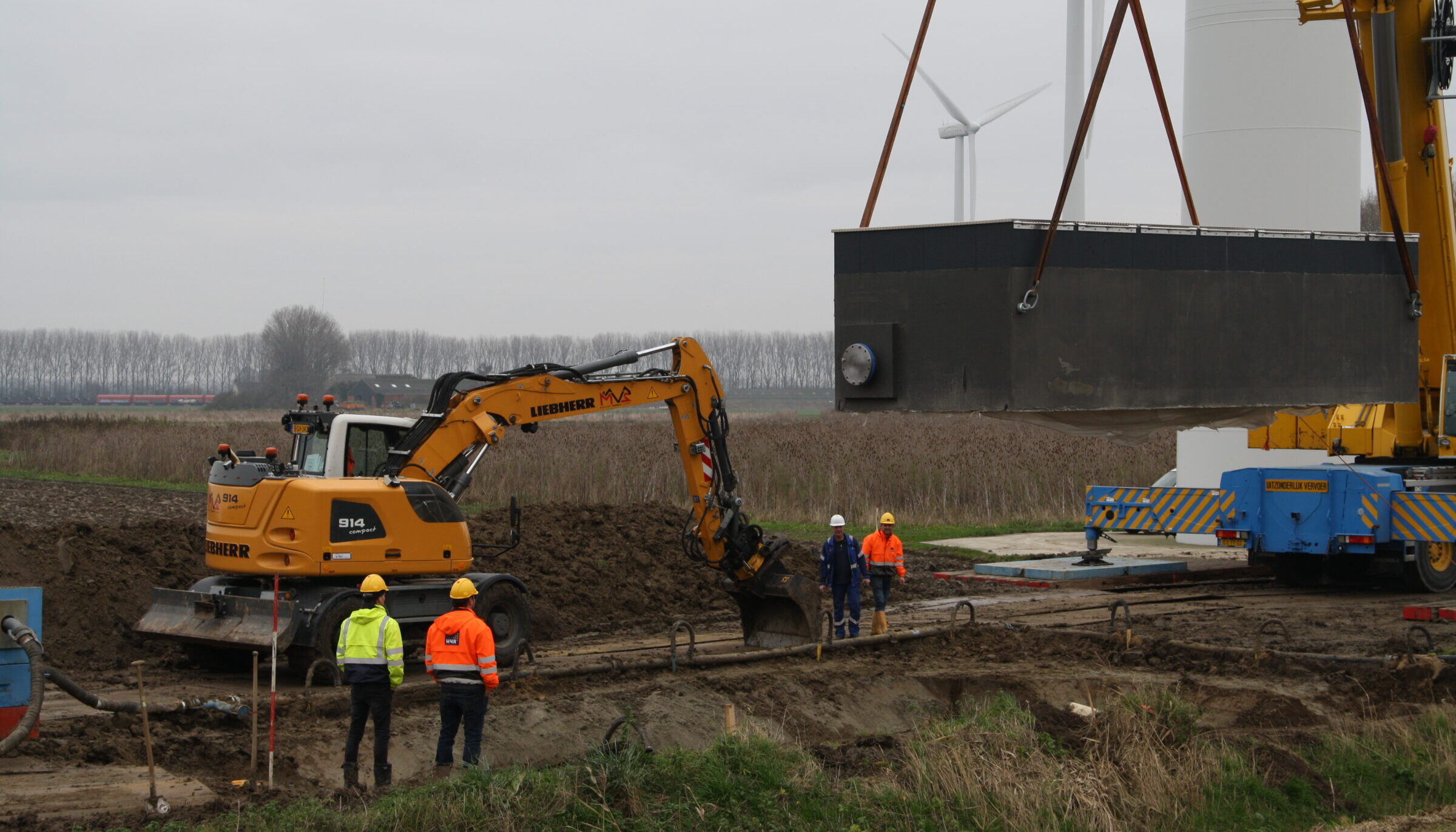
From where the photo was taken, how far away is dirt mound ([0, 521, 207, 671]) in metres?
15.0

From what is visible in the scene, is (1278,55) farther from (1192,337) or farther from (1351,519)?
(1192,337)

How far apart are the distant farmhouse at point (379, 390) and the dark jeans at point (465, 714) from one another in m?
53.8

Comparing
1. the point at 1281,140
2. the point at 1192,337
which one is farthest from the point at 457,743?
the point at 1281,140

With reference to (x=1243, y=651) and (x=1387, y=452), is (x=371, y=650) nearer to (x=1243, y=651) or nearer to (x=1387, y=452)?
(x=1243, y=651)

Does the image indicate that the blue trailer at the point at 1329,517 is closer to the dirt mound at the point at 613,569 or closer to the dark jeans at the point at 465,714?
the dirt mound at the point at 613,569

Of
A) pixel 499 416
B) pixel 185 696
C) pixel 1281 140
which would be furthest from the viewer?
pixel 1281 140

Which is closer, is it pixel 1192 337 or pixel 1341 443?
pixel 1192 337

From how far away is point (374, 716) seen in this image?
9.49 metres

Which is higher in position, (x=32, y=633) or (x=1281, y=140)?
(x=1281, y=140)

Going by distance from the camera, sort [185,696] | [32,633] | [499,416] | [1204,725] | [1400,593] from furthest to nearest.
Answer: [1400,593]
[499,416]
[185,696]
[1204,725]
[32,633]

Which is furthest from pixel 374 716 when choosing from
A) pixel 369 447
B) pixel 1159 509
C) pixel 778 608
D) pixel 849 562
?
pixel 1159 509

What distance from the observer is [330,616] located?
1268 cm

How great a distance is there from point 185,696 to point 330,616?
1432mm

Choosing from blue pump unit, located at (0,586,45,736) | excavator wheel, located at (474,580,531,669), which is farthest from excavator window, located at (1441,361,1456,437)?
blue pump unit, located at (0,586,45,736)
